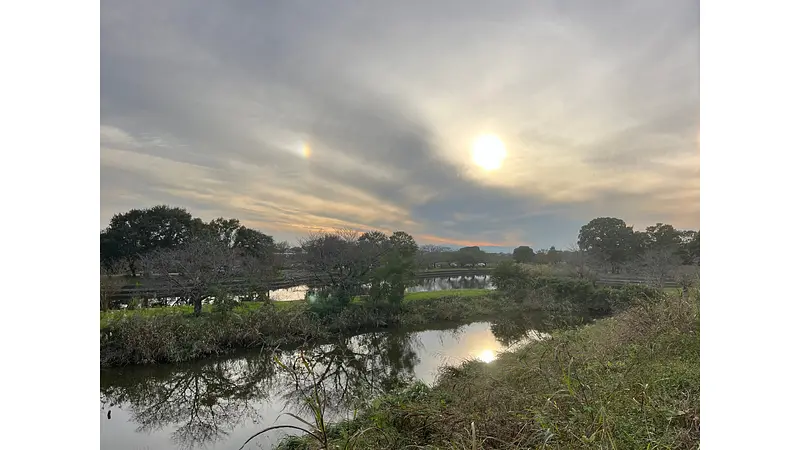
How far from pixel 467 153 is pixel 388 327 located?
4.12 meters

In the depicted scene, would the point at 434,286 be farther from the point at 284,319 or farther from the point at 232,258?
the point at 232,258

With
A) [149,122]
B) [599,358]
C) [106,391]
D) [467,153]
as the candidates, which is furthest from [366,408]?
[149,122]

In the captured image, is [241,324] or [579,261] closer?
[241,324]

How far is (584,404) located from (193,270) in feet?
23.8

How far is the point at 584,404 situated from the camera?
4.59 ft

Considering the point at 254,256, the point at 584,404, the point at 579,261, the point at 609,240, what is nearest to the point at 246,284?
the point at 254,256

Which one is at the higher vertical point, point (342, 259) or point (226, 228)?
point (226, 228)

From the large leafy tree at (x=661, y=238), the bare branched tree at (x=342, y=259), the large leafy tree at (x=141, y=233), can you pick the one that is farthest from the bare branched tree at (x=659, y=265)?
the large leafy tree at (x=141, y=233)

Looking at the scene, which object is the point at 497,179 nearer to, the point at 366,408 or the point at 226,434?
the point at 366,408

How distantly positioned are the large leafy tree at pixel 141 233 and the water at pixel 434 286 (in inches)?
95.6

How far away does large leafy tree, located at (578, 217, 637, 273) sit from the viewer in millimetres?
10055

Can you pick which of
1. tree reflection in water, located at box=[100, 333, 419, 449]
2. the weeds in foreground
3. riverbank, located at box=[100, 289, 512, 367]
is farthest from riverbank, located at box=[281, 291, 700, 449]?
riverbank, located at box=[100, 289, 512, 367]

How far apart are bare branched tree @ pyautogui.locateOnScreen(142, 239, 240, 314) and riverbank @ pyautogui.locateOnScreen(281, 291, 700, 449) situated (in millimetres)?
4724
